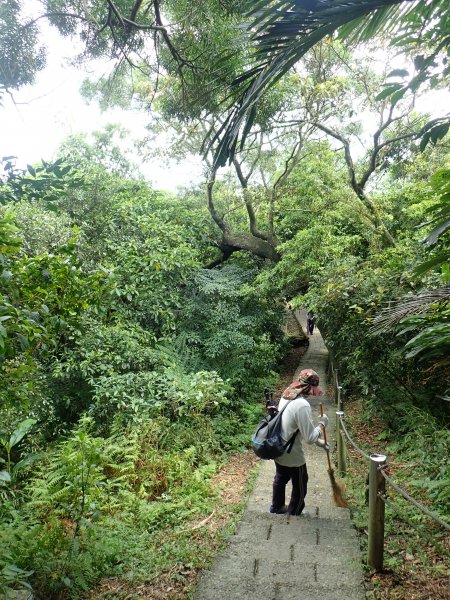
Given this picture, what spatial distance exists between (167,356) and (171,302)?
1.67 metres

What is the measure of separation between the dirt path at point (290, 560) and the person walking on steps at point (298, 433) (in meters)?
0.24

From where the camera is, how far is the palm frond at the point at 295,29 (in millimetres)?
1968

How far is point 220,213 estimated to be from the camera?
14.1 m

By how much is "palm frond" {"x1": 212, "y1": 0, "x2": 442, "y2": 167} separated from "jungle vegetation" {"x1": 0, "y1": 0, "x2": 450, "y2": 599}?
0.01m

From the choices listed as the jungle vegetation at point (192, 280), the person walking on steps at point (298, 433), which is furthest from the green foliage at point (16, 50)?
the person walking on steps at point (298, 433)

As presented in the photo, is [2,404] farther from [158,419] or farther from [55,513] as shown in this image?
[158,419]

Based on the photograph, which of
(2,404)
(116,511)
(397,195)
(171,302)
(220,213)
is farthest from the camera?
(220,213)

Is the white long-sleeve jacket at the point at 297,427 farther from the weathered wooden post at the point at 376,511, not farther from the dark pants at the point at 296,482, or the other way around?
the weathered wooden post at the point at 376,511

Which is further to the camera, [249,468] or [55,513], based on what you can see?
[249,468]

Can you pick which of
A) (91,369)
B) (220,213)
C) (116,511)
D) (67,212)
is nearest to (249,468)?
(116,511)

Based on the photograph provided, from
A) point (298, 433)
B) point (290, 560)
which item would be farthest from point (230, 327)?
point (290, 560)

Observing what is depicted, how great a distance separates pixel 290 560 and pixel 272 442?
1.05m

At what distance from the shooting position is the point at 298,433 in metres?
4.50

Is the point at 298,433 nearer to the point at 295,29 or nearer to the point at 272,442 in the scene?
the point at 272,442
